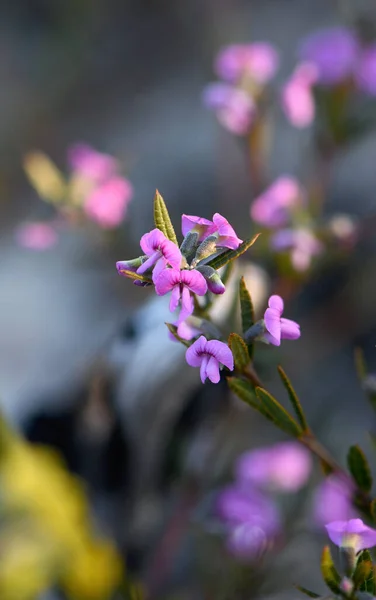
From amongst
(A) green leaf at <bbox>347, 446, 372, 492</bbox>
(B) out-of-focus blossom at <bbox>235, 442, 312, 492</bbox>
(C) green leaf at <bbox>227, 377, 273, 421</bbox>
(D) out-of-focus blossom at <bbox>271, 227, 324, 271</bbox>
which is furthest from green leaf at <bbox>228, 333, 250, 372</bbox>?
(B) out-of-focus blossom at <bbox>235, 442, 312, 492</bbox>

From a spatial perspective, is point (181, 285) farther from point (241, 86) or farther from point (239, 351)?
point (241, 86)

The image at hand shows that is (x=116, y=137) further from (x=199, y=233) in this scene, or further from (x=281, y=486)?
(x=199, y=233)

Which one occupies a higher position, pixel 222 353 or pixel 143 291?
pixel 222 353

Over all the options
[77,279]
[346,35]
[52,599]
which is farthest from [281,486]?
[77,279]

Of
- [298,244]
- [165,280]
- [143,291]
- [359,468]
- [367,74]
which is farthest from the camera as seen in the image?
[143,291]

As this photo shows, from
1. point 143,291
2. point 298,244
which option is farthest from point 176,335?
point 143,291
